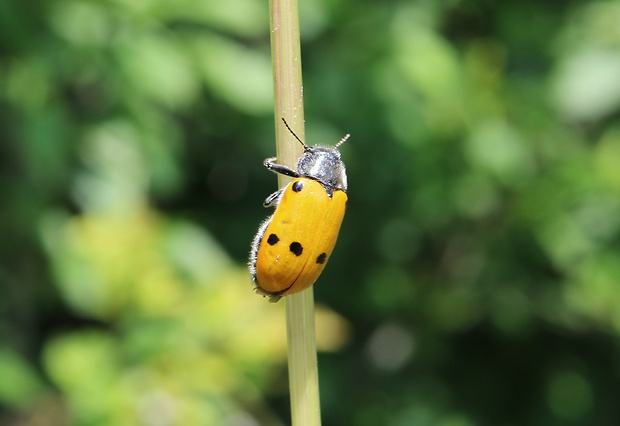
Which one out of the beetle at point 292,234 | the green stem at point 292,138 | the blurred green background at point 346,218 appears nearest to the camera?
the green stem at point 292,138

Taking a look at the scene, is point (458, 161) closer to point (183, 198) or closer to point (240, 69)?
point (240, 69)

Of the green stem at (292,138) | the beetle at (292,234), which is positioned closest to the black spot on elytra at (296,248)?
the beetle at (292,234)

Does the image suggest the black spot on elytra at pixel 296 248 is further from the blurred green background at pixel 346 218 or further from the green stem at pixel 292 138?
the blurred green background at pixel 346 218

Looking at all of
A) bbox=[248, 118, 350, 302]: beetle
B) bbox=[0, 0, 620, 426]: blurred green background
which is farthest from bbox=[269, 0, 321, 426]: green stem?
bbox=[0, 0, 620, 426]: blurred green background

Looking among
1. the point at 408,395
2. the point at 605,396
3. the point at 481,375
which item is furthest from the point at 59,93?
the point at 605,396

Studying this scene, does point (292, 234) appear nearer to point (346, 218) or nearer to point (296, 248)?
point (296, 248)

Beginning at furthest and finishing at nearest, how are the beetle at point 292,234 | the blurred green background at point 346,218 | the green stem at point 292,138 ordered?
the blurred green background at point 346,218 → the beetle at point 292,234 → the green stem at point 292,138

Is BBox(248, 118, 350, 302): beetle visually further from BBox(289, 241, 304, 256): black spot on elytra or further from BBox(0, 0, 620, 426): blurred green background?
BBox(0, 0, 620, 426): blurred green background
